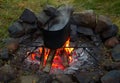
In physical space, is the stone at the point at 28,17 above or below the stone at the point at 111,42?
above

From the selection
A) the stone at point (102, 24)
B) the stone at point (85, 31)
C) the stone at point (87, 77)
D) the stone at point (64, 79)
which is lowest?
the stone at point (64, 79)

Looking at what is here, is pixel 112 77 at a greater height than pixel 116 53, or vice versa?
pixel 116 53

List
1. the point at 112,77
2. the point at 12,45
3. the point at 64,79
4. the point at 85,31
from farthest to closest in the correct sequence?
the point at 85,31 → the point at 12,45 → the point at 64,79 → the point at 112,77

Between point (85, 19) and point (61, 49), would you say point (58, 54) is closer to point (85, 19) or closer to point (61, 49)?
point (61, 49)

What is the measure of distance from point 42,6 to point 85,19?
1495 millimetres

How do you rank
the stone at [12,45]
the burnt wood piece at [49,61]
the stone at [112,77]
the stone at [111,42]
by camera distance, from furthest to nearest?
1. the stone at [111,42]
2. the stone at [12,45]
3. the burnt wood piece at [49,61]
4. the stone at [112,77]

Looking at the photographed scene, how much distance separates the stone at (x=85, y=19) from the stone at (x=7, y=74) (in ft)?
4.45

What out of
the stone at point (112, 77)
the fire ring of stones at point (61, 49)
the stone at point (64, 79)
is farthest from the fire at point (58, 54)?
the stone at point (112, 77)

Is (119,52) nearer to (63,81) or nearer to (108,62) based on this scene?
(108,62)

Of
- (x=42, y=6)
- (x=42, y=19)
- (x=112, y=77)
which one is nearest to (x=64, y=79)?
(x=112, y=77)

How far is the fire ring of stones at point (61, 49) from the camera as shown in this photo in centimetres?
477

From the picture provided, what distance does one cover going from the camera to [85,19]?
541 cm

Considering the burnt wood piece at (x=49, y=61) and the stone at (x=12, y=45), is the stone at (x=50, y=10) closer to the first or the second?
the burnt wood piece at (x=49, y=61)

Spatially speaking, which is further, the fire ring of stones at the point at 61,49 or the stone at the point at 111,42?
the stone at the point at 111,42
